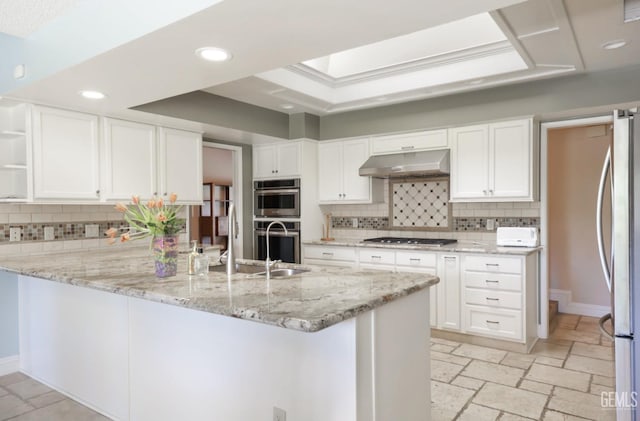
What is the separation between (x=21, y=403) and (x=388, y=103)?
412cm

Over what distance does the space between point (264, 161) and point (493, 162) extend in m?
2.74

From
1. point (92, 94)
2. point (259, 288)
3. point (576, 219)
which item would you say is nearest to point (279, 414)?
point (259, 288)

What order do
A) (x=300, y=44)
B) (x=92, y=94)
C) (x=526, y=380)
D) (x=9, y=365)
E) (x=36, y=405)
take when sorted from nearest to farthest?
(x=300, y=44)
(x=36, y=405)
(x=92, y=94)
(x=526, y=380)
(x=9, y=365)

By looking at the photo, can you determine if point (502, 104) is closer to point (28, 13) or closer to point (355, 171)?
point (355, 171)

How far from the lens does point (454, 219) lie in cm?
460

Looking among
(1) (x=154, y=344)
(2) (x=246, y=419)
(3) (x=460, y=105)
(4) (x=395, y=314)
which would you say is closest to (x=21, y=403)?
(1) (x=154, y=344)

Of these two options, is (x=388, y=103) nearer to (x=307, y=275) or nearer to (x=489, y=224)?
(x=489, y=224)

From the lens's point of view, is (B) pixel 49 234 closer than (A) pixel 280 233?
Yes

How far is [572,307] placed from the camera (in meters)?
5.12

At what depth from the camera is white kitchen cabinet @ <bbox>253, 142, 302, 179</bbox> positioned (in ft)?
16.4

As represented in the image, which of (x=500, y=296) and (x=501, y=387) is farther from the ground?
(x=500, y=296)

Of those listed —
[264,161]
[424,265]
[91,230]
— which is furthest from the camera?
[264,161]

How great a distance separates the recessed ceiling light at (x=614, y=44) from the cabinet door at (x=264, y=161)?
3.48 metres

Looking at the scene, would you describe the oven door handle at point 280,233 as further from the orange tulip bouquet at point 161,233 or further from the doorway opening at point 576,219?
the doorway opening at point 576,219
